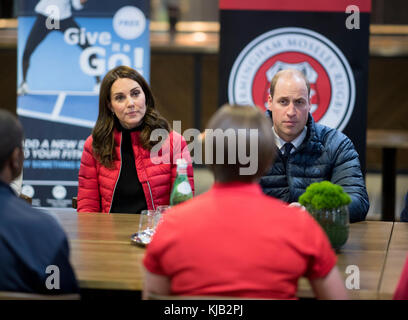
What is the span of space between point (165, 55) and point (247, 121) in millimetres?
6764

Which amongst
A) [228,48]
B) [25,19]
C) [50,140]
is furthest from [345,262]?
[25,19]

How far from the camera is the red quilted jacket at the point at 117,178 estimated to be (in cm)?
302

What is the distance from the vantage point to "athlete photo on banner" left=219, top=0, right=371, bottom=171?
3.59 meters

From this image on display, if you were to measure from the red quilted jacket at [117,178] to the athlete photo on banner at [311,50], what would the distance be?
0.85m

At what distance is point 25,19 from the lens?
400cm

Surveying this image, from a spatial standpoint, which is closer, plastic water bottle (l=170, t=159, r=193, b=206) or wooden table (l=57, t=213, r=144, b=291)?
wooden table (l=57, t=213, r=144, b=291)

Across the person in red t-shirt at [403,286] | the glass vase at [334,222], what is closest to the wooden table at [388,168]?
the glass vase at [334,222]

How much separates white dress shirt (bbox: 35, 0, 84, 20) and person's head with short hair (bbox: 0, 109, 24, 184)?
2.46 meters

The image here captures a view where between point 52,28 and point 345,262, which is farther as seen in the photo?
point 52,28

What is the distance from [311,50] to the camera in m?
3.63

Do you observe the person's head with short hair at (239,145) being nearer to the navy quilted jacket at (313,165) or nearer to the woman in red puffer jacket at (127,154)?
the navy quilted jacket at (313,165)

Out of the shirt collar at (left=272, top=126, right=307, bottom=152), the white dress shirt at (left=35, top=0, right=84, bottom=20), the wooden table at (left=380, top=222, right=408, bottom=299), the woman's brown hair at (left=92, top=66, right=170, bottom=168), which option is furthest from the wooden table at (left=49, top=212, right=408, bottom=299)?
the white dress shirt at (left=35, top=0, right=84, bottom=20)

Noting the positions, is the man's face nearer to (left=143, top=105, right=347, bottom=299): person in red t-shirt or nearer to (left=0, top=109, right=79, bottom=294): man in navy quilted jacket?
(left=143, top=105, right=347, bottom=299): person in red t-shirt

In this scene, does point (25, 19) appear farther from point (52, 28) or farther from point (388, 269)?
point (388, 269)
